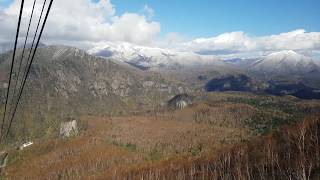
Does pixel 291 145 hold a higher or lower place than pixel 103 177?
higher

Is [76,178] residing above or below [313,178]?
below

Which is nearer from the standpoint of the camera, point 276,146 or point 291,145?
point 291,145

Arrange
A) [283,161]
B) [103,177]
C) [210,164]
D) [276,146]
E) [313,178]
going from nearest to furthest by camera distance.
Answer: [313,178] → [283,161] → [276,146] → [210,164] → [103,177]

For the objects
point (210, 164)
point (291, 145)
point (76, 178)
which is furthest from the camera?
point (76, 178)

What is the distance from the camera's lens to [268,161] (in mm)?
121688

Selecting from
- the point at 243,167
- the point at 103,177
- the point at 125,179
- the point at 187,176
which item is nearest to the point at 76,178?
the point at 103,177

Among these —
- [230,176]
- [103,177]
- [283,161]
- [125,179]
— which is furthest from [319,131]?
[103,177]

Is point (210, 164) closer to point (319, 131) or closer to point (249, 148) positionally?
point (249, 148)

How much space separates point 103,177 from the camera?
18362 centimetres

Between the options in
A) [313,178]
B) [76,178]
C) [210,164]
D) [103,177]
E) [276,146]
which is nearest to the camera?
[313,178]

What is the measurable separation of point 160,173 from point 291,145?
2080 inches

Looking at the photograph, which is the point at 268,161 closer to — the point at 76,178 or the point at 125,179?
the point at 125,179

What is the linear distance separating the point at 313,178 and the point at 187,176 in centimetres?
6109

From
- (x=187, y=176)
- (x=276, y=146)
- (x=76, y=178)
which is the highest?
(x=276, y=146)
